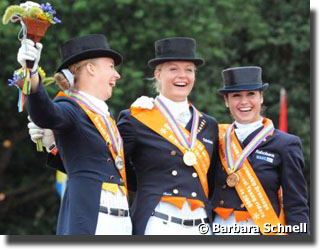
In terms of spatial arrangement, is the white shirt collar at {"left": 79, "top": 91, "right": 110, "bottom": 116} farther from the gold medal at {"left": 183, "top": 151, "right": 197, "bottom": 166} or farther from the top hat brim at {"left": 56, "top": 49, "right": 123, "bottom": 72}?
the gold medal at {"left": 183, "top": 151, "right": 197, "bottom": 166}

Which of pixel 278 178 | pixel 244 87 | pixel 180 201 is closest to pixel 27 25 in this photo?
pixel 180 201

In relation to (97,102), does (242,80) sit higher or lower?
higher

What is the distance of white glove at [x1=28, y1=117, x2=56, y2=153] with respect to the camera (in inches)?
206

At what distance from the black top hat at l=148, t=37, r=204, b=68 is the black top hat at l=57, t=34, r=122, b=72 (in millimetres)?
467

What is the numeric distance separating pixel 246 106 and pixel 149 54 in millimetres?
6068

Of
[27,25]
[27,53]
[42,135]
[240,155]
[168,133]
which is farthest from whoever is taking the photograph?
[240,155]

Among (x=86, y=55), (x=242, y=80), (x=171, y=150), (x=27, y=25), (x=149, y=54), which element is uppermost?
(x=149, y=54)

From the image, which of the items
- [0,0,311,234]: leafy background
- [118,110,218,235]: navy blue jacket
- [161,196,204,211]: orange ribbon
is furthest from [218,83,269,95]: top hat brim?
[0,0,311,234]: leafy background

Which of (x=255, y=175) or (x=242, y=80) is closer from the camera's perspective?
(x=255, y=175)

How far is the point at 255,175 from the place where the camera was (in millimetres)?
5836

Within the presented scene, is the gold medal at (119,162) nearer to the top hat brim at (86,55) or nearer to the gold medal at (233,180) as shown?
the top hat brim at (86,55)

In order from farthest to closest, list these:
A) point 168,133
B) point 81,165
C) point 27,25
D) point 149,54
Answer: point 149,54, point 168,133, point 81,165, point 27,25

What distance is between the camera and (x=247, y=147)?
19.5 feet

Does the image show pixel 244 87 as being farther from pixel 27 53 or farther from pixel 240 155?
pixel 27 53
